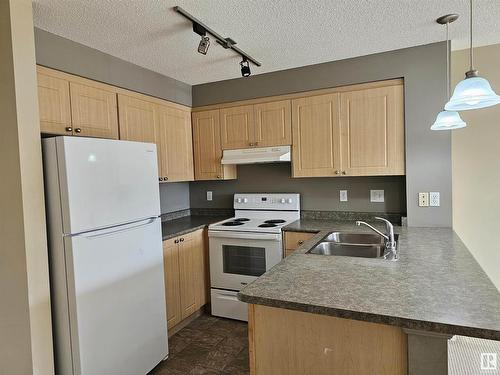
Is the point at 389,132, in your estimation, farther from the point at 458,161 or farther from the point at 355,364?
the point at 355,364

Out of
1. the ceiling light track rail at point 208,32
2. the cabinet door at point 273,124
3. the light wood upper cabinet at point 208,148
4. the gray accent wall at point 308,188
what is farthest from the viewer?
the light wood upper cabinet at point 208,148

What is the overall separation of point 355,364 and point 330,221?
6.25 ft

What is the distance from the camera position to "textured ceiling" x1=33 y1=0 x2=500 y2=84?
5.82ft

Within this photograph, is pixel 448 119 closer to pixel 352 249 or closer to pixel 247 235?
pixel 352 249

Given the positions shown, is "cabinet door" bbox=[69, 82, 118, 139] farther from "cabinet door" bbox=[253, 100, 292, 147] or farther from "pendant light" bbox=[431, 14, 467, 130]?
"pendant light" bbox=[431, 14, 467, 130]

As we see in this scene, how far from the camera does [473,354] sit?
1353mm

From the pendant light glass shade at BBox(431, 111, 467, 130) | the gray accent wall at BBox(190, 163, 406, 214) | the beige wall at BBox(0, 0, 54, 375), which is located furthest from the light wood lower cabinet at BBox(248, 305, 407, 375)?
the gray accent wall at BBox(190, 163, 406, 214)

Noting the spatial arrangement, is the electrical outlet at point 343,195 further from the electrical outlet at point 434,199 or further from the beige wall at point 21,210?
the beige wall at point 21,210

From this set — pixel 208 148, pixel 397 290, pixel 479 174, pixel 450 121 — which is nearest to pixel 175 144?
pixel 208 148

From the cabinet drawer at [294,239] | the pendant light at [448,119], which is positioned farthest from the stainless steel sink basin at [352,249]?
the pendant light at [448,119]

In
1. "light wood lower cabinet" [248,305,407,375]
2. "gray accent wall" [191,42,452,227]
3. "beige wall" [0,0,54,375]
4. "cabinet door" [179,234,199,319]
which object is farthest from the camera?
"cabinet door" [179,234,199,319]

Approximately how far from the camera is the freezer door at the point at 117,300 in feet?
5.55

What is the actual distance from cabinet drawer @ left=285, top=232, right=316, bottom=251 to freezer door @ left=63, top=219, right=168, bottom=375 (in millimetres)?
1112

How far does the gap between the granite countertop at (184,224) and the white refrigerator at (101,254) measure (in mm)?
512
